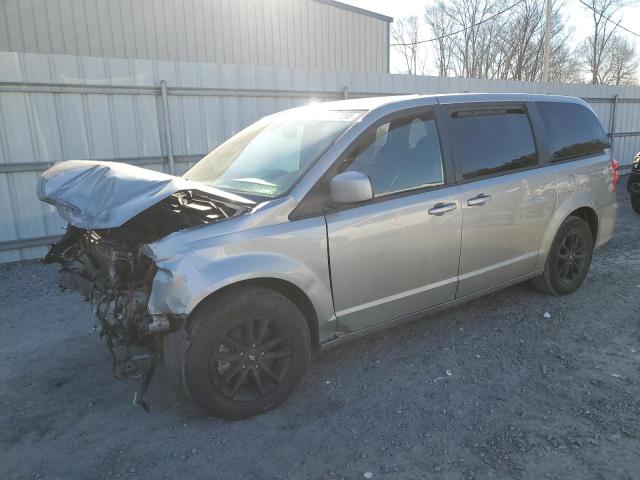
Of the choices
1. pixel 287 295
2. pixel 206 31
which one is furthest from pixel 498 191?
pixel 206 31

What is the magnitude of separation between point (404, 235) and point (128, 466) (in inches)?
84.1

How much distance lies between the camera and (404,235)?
11.0 feet

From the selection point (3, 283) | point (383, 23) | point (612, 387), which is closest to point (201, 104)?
point (3, 283)

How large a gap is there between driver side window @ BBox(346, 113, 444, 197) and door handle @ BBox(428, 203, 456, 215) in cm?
17

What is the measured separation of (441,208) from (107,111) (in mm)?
5281

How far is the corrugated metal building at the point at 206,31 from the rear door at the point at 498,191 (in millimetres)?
9611

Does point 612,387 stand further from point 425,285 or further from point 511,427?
point 425,285

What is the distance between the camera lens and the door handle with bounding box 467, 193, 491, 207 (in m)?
3.70

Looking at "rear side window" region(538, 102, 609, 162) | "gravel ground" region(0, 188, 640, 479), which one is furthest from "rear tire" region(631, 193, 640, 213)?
"gravel ground" region(0, 188, 640, 479)

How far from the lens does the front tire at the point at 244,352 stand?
278 cm

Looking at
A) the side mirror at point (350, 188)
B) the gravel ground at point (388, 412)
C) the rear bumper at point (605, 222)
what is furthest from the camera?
the rear bumper at point (605, 222)

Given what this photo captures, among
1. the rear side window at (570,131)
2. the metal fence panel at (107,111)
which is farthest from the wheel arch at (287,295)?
the metal fence panel at (107,111)

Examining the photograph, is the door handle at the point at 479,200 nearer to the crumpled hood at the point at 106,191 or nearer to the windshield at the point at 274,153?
the windshield at the point at 274,153

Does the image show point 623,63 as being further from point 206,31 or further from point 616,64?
point 206,31
